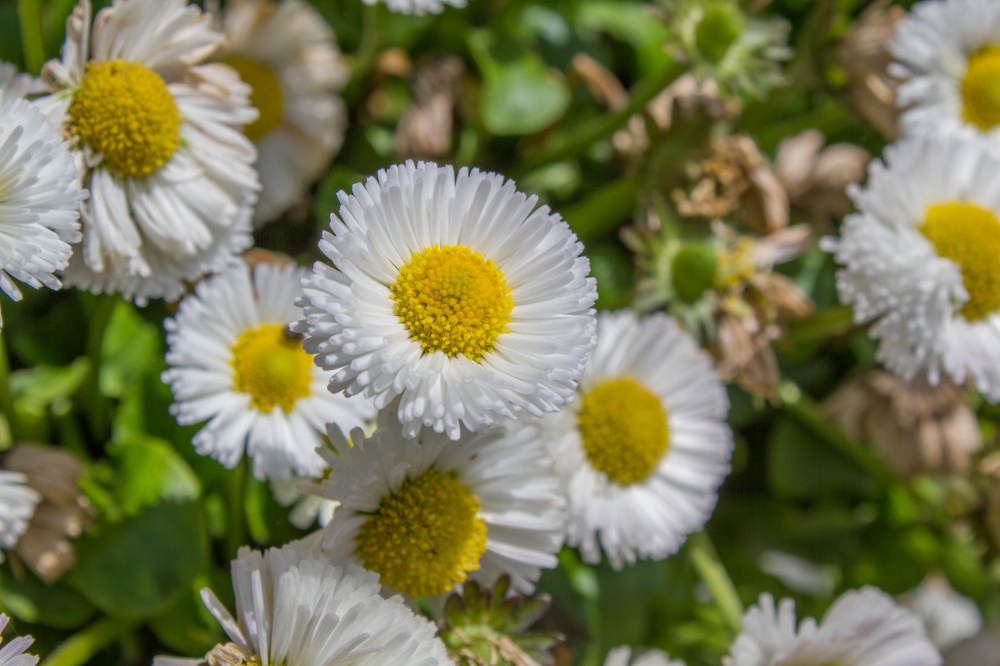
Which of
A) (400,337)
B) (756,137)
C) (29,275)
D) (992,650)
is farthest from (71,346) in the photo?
(992,650)

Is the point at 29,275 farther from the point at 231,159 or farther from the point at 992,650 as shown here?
the point at 992,650

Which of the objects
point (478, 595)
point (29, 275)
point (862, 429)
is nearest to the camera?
point (29, 275)

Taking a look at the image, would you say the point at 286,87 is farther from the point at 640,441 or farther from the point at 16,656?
the point at 16,656

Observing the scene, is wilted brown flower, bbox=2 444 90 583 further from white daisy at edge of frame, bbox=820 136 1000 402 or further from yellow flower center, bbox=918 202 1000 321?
yellow flower center, bbox=918 202 1000 321

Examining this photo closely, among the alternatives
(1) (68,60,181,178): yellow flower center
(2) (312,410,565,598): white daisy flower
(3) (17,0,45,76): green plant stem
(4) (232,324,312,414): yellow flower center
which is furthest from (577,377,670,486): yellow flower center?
(3) (17,0,45,76): green plant stem

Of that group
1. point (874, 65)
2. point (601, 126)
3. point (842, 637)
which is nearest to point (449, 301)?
point (842, 637)
